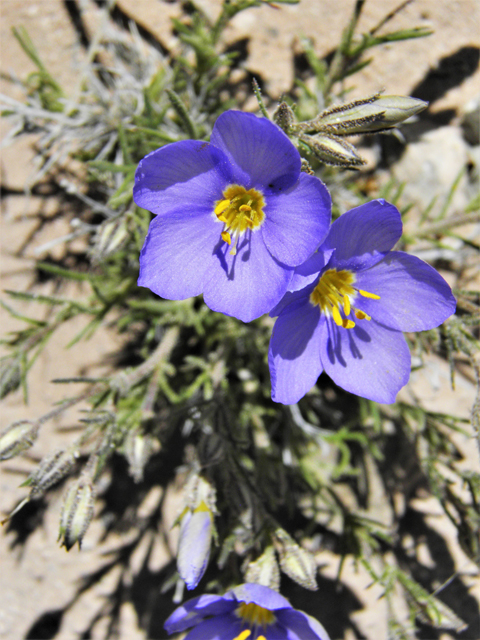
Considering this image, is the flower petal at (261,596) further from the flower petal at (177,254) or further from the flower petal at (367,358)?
the flower petal at (177,254)

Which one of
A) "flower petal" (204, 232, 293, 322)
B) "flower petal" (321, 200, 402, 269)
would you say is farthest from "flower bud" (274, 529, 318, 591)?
"flower petal" (321, 200, 402, 269)

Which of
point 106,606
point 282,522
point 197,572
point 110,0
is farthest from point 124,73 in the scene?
point 106,606

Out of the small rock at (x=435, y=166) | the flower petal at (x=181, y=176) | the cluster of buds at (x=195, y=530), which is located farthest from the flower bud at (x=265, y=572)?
the small rock at (x=435, y=166)

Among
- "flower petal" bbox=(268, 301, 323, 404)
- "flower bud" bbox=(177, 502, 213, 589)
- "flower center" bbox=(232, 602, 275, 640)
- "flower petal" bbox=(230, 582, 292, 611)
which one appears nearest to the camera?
"flower petal" bbox=(268, 301, 323, 404)

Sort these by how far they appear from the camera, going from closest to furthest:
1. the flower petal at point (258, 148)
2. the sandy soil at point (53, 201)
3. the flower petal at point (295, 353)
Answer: the flower petal at point (258, 148) → the flower petal at point (295, 353) → the sandy soil at point (53, 201)

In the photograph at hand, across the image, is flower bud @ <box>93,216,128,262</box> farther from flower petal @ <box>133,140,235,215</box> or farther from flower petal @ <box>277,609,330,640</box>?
flower petal @ <box>277,609,330,640</box>
